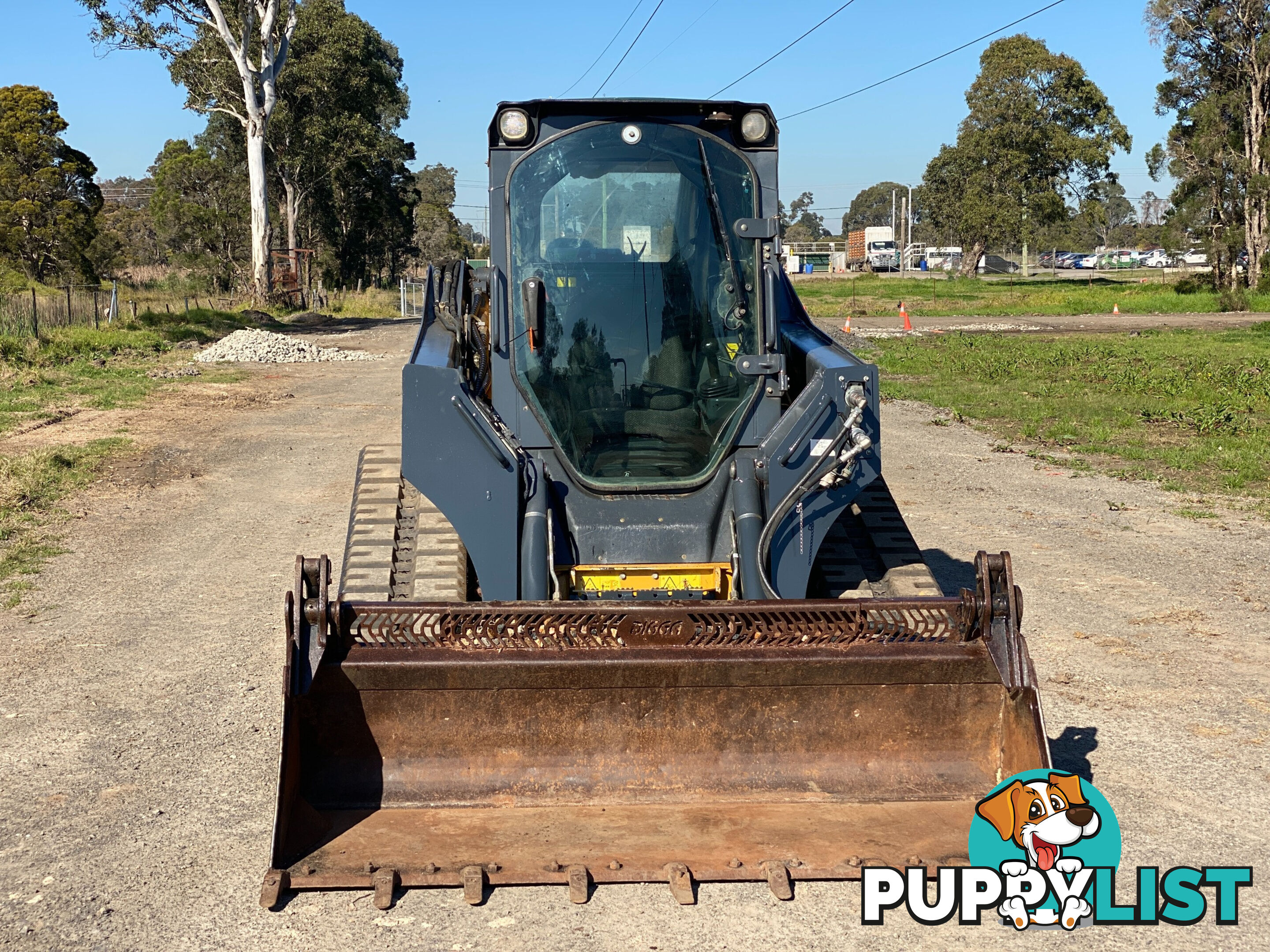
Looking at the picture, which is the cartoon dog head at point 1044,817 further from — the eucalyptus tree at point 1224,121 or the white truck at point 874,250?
the white truck at point 874,250

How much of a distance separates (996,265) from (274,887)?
99.1 m

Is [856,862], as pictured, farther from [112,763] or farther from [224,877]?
[112,763]

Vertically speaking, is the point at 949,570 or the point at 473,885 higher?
the point at 949,570

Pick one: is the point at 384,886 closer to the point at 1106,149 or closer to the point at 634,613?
the point at 634,613

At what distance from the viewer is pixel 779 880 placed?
13.7 feet

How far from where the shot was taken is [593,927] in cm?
406

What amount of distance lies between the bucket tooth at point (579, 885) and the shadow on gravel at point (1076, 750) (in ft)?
7.31

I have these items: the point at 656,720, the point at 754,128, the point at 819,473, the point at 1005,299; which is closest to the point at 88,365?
the point at 754,128

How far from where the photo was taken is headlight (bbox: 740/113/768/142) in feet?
20.1

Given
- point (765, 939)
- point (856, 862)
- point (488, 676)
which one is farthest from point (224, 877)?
point (856, 862)

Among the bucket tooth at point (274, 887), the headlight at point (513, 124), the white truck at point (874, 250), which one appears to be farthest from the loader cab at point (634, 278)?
the white truck at point (874, 250)

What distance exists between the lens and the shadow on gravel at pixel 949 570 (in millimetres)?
8344

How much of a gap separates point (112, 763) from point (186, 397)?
16.0 meters

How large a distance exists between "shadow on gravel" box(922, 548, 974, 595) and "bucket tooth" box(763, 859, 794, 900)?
4.12 metres
